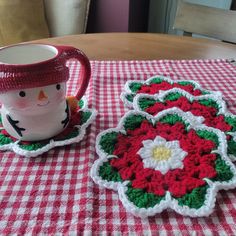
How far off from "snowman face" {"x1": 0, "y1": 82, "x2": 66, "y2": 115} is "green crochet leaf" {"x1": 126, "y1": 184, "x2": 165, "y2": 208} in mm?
180

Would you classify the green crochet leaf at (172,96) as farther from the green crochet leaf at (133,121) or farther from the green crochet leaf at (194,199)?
the green crochet leaf at (194,199)

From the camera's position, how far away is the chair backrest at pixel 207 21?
Result: 114 centimetres

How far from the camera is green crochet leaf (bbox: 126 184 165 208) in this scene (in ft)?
1.41

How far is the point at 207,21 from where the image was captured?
1.18 m

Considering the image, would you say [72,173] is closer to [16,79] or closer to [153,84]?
[16,79]

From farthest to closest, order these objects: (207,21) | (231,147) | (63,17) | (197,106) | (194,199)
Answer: (63,17), (207,21), (197,106), (231,147), (194,199)

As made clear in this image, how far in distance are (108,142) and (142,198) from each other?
133mm

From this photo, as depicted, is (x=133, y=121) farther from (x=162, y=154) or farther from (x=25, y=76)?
(x=25, y=76)

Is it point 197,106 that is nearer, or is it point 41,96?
point 41,96

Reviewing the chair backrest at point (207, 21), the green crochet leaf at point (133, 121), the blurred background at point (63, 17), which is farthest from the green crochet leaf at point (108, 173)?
the blurred background at point (63, 17)

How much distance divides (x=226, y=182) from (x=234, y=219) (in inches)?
2.2

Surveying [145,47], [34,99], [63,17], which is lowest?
[63,17]

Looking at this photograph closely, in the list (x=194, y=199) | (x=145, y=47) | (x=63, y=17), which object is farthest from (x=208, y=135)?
(x=63, y=17)

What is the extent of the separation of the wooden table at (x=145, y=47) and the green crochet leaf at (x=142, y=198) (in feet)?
1.87
